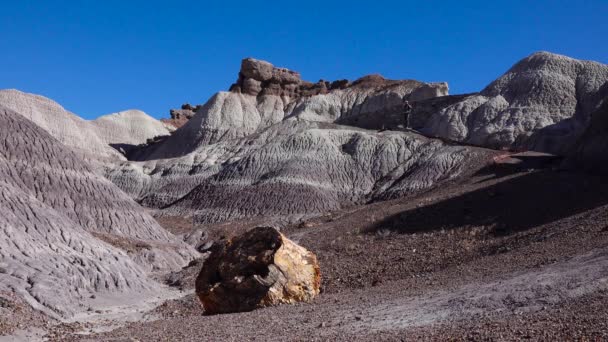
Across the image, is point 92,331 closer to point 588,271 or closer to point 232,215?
point 588,271

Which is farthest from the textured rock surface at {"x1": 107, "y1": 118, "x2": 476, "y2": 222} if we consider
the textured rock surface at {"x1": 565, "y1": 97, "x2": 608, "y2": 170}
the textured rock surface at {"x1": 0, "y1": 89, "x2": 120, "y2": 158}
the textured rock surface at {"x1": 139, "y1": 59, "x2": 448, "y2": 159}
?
the textured rock surface at {"x1": 0, "y1": 89, "x2": 120, "y2": 158}

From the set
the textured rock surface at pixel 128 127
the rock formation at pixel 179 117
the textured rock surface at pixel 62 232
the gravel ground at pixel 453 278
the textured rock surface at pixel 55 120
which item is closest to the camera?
the gravel ground at pixel 453 278

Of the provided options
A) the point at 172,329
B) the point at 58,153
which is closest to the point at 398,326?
the point at 172,329

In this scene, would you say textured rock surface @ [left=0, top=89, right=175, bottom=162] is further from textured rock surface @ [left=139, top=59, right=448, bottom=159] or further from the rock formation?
the rock formation

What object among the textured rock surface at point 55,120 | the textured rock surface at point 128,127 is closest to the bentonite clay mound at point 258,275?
the textured rock surface at point 55,120

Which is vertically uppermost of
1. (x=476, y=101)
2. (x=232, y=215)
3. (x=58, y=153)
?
(x=476, y=101)

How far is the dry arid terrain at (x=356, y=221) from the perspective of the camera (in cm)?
1283

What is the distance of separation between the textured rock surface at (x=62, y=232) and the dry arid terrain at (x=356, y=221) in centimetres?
8

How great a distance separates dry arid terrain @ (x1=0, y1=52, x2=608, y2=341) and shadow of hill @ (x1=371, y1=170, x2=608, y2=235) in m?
0.14

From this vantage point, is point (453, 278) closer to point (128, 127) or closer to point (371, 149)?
point (371, 149)

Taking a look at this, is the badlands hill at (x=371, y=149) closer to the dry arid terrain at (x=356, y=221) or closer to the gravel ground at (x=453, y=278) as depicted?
the dry arid terrain at (x=356, y=221)

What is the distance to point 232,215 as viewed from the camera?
5238 cm

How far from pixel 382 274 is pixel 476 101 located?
2170 inches

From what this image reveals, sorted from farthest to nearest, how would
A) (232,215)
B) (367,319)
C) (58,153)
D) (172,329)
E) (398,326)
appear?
(232,215) < (58,153) < (172,329) < (367,319) < (398,326)
